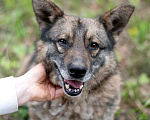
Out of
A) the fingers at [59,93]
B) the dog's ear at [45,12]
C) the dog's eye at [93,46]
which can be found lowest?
the fingers at [59,93]

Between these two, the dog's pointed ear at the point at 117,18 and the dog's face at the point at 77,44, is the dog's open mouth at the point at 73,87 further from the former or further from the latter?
the dog's pointed ear at the point at 117,18

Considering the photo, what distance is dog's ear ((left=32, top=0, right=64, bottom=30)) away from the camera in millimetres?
3137

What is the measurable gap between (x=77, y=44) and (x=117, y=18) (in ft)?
3.02

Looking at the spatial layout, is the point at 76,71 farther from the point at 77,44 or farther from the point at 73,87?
the point at 77,44

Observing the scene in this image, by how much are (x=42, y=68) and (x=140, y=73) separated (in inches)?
117

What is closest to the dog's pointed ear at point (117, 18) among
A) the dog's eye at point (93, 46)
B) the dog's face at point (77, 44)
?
the dog's face at point (77, 44)

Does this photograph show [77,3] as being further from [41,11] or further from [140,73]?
[41,11]

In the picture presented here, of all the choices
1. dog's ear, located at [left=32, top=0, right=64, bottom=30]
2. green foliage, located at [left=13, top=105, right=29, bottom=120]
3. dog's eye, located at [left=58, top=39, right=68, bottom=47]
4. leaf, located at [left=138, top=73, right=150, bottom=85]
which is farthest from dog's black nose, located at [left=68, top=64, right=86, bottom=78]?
leaf, located at [left=138, top=73, right=150, bottom=85]

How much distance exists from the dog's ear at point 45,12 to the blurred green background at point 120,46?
68 centimetres

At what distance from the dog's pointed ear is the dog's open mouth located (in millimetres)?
1191

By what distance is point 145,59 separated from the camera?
5117mm

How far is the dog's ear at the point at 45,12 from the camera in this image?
3.14 m

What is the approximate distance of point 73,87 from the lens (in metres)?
2.90

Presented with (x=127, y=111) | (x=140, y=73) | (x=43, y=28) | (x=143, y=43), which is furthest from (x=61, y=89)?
(x=143, y=43)
